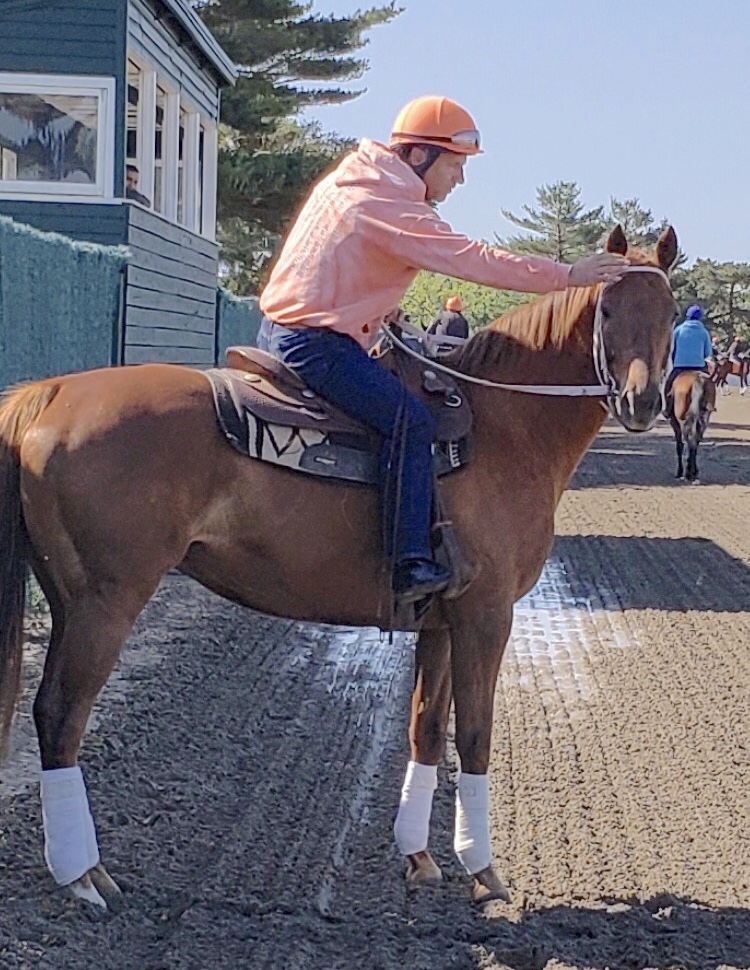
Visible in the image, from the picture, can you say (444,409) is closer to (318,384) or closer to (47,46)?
(318,384)

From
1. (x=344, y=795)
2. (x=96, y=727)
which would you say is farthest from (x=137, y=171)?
(x=344, y=795)

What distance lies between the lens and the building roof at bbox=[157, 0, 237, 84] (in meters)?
14.1

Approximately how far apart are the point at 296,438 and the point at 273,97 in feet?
84.8

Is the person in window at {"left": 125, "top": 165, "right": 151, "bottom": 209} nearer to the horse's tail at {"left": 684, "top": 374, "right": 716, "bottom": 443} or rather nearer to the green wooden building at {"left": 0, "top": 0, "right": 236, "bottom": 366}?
the green wooden building at {"left": 0, "top": 0, "right": 236, "bottom": 366}

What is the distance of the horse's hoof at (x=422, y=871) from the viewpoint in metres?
4.73

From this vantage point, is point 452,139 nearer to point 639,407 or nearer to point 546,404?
point 546,404

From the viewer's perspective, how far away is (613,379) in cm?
470

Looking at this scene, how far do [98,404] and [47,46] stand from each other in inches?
363

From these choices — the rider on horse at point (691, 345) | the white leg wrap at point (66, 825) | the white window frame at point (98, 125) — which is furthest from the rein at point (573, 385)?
the rider on horse at point (691, 345)

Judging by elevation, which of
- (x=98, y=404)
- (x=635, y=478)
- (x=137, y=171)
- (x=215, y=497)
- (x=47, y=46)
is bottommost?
(x=635, y=478)

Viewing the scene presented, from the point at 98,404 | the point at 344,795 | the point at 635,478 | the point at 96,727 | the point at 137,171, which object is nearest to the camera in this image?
the point at 98,404

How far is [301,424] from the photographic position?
454 centimetres

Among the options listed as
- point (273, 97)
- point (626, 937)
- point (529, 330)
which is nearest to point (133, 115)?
point (529, 330)

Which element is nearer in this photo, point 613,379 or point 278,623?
point 613,379
